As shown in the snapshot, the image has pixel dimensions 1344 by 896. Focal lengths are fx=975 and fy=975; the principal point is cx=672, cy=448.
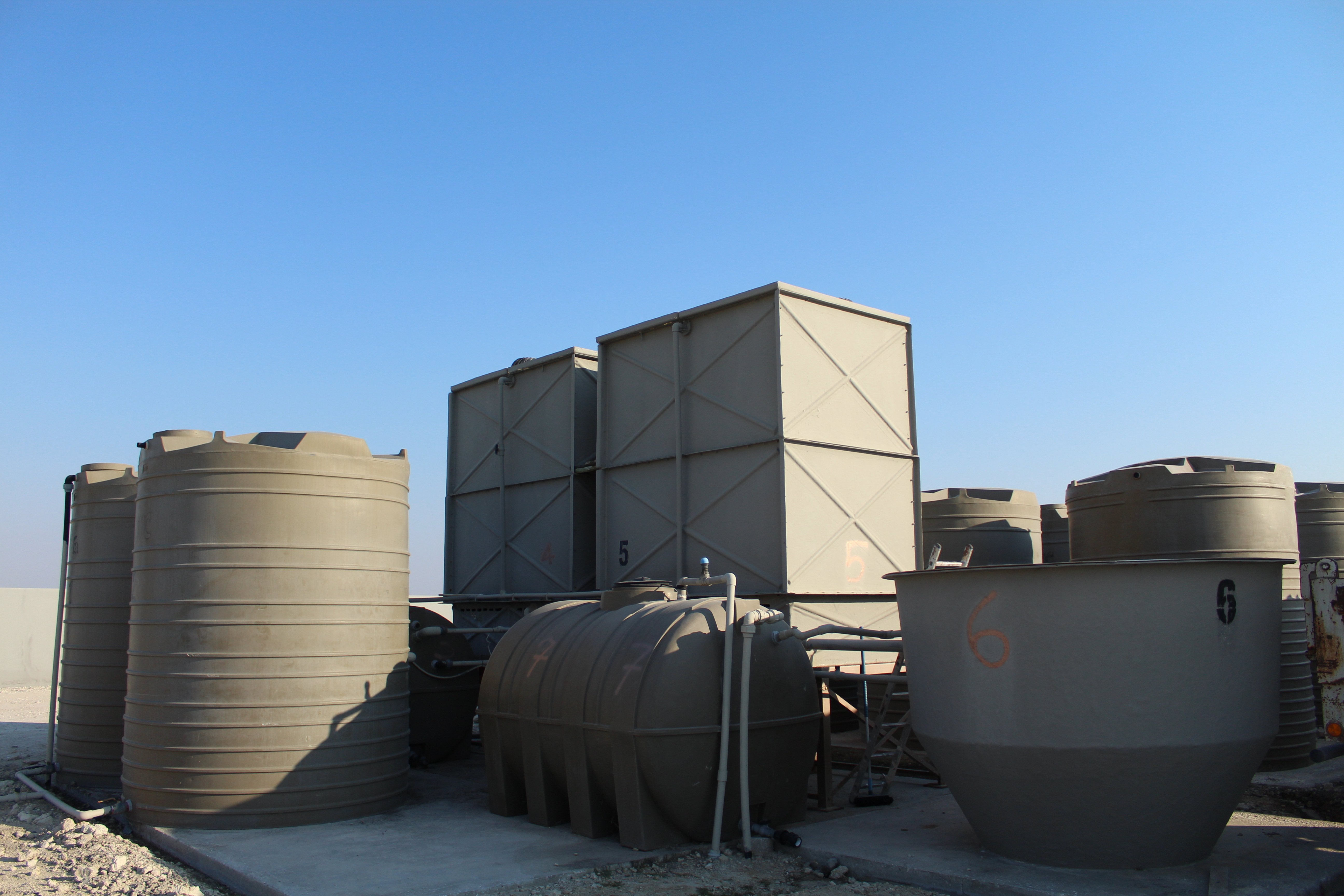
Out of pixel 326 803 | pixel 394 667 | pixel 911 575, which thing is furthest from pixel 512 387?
pixel 911 575

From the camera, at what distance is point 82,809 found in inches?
393

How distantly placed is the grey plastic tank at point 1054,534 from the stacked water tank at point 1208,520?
6.74m

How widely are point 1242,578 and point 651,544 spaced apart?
25.9 ft

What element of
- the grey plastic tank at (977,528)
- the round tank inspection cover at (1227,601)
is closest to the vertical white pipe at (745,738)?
the round tank inspection cover at (1227,601)

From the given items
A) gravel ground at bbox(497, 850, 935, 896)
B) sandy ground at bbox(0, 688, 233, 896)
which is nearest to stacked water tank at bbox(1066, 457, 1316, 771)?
gravel ground at bbox(497, 850, 935, 896)

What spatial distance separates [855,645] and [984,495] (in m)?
9.60

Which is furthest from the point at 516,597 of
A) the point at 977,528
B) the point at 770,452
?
the point at 977,528

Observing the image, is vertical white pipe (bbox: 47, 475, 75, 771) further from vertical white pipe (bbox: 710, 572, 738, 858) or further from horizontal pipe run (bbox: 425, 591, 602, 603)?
vertical white pipe (bbox: 710, 572, 738, 858)

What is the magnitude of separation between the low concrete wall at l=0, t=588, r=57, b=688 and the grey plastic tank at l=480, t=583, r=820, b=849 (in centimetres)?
2299

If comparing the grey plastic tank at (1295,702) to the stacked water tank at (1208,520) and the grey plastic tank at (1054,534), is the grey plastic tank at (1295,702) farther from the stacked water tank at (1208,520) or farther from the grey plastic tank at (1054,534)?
the grey plastic tank at (1054,534)

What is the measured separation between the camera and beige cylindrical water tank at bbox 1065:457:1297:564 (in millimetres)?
12438

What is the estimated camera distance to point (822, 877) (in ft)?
23.7

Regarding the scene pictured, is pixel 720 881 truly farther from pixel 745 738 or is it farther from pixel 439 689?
pixel 439 689

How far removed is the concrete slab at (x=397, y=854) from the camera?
22.9 feet
